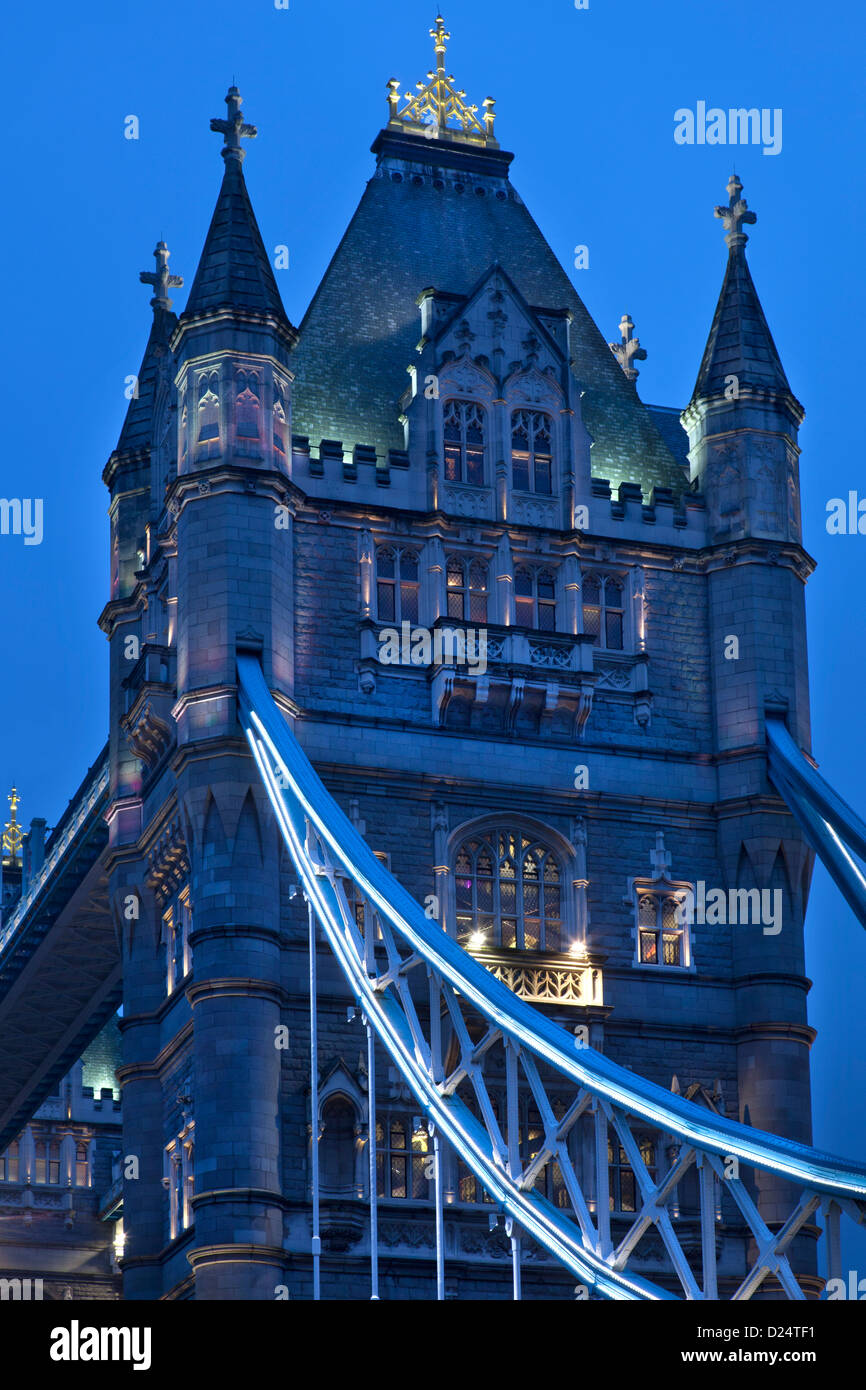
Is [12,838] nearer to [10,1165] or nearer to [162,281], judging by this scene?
[10,1165]

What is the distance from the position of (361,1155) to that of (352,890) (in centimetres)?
443

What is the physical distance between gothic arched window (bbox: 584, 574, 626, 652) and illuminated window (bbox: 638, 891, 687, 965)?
4844 millimetres

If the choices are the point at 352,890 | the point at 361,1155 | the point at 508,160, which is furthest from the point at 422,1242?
the point at 508,160

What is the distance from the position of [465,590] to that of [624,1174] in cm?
1084

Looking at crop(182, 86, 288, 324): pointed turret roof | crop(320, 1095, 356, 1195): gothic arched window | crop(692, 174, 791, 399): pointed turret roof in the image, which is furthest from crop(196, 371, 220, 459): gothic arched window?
crop(320, 1095, 356, 1195): gothic arched window

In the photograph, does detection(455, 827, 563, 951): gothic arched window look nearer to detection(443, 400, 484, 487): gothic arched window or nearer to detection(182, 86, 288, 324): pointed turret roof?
detection(443, 400, 484, 487): gothic arched window

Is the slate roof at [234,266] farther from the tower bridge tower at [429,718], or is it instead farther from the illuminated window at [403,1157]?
the illuminated window at [403,1157]

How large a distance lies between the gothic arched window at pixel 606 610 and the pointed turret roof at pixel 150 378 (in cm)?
985

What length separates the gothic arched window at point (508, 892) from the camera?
48.1 meters

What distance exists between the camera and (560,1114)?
4725 centimetres

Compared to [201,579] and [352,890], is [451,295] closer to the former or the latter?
[201,579]

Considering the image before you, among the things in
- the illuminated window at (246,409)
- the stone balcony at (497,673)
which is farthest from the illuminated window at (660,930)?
the illuminated window at (246,409)

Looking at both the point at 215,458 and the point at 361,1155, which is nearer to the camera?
the point at 361,1155

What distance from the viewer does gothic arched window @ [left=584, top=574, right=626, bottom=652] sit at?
51.1m
